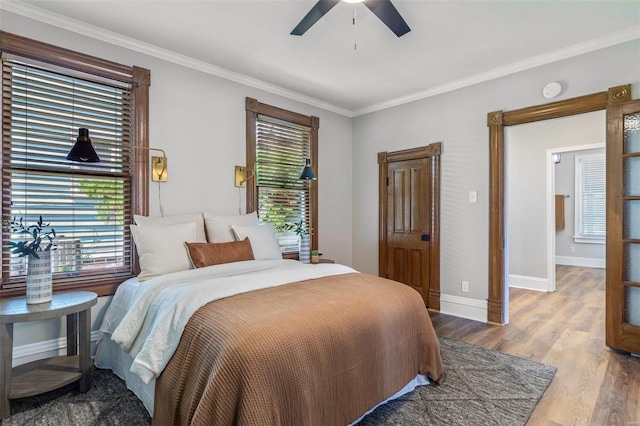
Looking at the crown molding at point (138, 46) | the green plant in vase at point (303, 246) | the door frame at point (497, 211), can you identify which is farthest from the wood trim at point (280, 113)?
the door frame at point (497, 211)

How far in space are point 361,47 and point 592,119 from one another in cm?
411

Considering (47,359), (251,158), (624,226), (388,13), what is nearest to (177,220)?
(251,158)

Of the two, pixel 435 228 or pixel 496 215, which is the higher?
pixel 496 215

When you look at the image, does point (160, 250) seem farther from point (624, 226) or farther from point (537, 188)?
point (537, 188)

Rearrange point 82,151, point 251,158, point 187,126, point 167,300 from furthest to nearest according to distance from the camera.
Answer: point 251,158 → point 187,126 → point 82,151 → point 167,300

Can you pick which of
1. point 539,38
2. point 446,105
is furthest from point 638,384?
point 446,105

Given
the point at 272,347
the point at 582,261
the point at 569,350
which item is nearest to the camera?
the point at 272,347

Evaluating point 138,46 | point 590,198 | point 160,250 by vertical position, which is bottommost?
point 160,250

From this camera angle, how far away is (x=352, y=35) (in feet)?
9.04

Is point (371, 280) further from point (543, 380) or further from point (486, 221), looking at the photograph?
point (486, 221)

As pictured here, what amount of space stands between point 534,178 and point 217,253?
502 cm

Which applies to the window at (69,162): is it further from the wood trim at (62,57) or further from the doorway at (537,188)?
the doorway at (537,188)

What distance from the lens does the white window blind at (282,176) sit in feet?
12.6

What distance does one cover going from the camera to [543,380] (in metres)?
2.27
